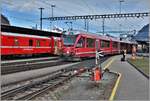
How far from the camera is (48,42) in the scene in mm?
52500

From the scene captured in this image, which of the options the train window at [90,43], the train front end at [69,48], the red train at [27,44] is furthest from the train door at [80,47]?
the red train at [27,44]

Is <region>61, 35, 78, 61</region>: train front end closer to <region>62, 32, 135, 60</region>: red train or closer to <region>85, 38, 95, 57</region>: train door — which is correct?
<region>62, 32, 135, 60</region>: red train

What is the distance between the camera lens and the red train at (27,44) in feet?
127

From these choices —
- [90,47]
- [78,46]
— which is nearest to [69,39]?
[78,46]

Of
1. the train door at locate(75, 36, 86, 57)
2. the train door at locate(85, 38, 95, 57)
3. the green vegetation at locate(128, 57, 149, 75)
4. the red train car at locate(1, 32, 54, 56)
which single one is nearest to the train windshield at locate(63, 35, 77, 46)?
the train door at locate(75, 36, 86, 57)

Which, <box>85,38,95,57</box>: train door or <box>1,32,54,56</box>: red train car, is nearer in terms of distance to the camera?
<box>85,38,95,57</box>: train door

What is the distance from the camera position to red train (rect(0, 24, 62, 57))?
3858cm

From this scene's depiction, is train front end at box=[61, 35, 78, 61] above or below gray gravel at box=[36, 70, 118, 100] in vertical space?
above

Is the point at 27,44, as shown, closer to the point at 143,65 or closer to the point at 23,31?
the point at 23,31

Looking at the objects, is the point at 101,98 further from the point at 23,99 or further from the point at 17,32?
the point at 17,32

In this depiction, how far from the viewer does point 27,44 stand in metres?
44.3

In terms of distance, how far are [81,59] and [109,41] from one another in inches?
516

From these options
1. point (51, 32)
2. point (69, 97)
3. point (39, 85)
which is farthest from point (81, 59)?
point (69, 97)

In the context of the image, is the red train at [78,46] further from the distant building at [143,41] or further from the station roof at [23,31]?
the distant building at [143,41]
